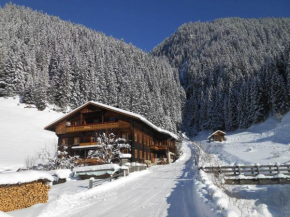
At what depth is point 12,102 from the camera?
213 feet

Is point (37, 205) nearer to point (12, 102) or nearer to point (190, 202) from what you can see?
point (190, 202)

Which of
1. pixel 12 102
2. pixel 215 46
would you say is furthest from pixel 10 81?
pixel 215 46

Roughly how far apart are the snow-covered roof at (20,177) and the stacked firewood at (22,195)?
21 centimetres

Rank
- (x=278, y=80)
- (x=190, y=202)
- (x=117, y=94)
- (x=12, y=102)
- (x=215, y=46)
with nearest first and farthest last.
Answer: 1. (x=190, y=202)
2. (x=12, y=102)
3. (x=278, y=80)
4. (x=117, y=94)
5. (x=215, y=46)

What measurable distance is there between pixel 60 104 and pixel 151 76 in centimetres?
6468

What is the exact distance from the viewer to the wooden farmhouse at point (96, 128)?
34469 mm

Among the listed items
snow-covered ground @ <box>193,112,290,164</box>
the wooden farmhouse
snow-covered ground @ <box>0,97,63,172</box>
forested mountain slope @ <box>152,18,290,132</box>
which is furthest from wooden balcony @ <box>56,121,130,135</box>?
forested mountain slope @ <box>152,18,290,132</box>

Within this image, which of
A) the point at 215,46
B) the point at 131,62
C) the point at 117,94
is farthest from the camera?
the point at 215,46

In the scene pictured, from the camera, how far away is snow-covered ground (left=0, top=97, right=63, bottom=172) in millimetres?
38062

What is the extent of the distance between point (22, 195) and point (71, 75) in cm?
7554

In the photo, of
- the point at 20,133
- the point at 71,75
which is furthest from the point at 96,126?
the point at 71,75

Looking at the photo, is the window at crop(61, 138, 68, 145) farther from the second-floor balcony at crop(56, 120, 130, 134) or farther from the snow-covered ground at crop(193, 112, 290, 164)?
the snow-covered ground at crop(193, 112, 290, 164)

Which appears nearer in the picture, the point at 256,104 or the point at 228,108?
the point at 256,104

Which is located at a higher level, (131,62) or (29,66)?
(131,62)
